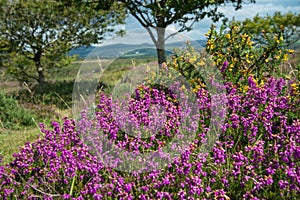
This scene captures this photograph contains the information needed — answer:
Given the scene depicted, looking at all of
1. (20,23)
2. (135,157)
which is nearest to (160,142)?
(135,157)

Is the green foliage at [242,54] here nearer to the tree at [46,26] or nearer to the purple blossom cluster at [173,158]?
the purple blossom cluster at [173,158]

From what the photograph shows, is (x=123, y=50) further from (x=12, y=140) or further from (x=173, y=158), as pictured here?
(x=12, y=140)

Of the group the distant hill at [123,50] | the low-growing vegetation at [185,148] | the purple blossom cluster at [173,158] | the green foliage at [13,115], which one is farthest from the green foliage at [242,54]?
the green foliage at [13,115]

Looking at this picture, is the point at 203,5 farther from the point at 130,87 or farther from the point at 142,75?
the point at 130,87

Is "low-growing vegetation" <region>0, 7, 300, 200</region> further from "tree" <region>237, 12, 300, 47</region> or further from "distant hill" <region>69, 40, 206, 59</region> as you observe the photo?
"tree" <region>237, 12, 300, 47</region>

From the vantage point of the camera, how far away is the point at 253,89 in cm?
413

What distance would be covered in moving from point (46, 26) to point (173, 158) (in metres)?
13.4

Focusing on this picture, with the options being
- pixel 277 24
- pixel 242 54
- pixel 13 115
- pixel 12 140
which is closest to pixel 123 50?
pixel 242 54

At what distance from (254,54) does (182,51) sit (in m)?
1.14

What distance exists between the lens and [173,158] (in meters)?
3.15

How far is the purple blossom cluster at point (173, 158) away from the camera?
9.42 feet

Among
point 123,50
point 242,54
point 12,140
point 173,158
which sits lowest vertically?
point 12,140

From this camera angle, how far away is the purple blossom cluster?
2.87 metres

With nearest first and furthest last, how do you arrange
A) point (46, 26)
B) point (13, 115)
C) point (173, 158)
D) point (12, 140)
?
1. point (173, 158)
2. point (12, 140)
3. point (13, 115)
4. point (46, 26)
